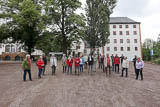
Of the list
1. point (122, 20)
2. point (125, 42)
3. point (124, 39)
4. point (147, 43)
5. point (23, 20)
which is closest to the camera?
point (23, 20)

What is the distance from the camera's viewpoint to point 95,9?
16312 millimetres

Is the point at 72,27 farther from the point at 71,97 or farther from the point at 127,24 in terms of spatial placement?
the point at 127,24

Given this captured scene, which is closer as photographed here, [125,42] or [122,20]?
[125,42]

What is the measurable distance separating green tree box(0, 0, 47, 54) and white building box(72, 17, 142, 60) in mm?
29544

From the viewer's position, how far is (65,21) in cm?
2538

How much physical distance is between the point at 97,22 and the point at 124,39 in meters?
38.6

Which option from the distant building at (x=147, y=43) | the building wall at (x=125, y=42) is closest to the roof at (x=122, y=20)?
the building wall at (x=125, y=42)

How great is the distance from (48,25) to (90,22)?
534 inches

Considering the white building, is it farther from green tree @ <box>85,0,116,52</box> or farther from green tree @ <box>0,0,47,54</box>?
green tree @ <box>85,0,116,52</box>

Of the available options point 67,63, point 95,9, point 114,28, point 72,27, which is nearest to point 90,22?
point 95,9

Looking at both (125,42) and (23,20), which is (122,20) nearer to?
(125,42)

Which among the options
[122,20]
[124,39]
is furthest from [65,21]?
[122,20]

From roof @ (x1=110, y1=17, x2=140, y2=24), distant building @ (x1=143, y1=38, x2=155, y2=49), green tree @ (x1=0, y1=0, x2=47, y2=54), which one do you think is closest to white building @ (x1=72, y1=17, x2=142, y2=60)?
roof @ (x1=110, y1=17, x2=140, y2=24)

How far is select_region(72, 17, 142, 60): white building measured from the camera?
165 feet
